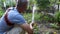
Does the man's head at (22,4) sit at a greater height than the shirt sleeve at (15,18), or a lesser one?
greater

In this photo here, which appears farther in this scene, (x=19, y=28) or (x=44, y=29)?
(x=44, y=29)

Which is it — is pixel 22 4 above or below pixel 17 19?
above

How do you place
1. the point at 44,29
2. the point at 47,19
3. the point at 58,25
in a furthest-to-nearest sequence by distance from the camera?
the point at 47,19 → the point at 58,25 → the point at 44,29

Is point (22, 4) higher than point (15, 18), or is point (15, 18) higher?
point (22, 4)

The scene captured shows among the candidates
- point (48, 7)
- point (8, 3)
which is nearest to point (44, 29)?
point (48, 7)

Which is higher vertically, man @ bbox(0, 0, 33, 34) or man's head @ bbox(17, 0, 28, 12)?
man's head @ bbox(17, 0, 28, 12)

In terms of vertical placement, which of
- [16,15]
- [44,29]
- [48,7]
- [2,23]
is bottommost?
[44,29]

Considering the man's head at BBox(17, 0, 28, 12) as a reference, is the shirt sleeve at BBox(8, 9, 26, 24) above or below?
below

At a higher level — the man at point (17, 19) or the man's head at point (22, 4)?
the man's head at point (22, 4)

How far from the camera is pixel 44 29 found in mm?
4734

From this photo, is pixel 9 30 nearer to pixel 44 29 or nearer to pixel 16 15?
pixel 16 15

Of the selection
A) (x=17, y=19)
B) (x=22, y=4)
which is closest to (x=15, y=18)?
(x=17, y=19)

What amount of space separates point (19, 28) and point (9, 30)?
0.15 meters

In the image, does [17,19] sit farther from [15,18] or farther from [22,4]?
[22,4]
